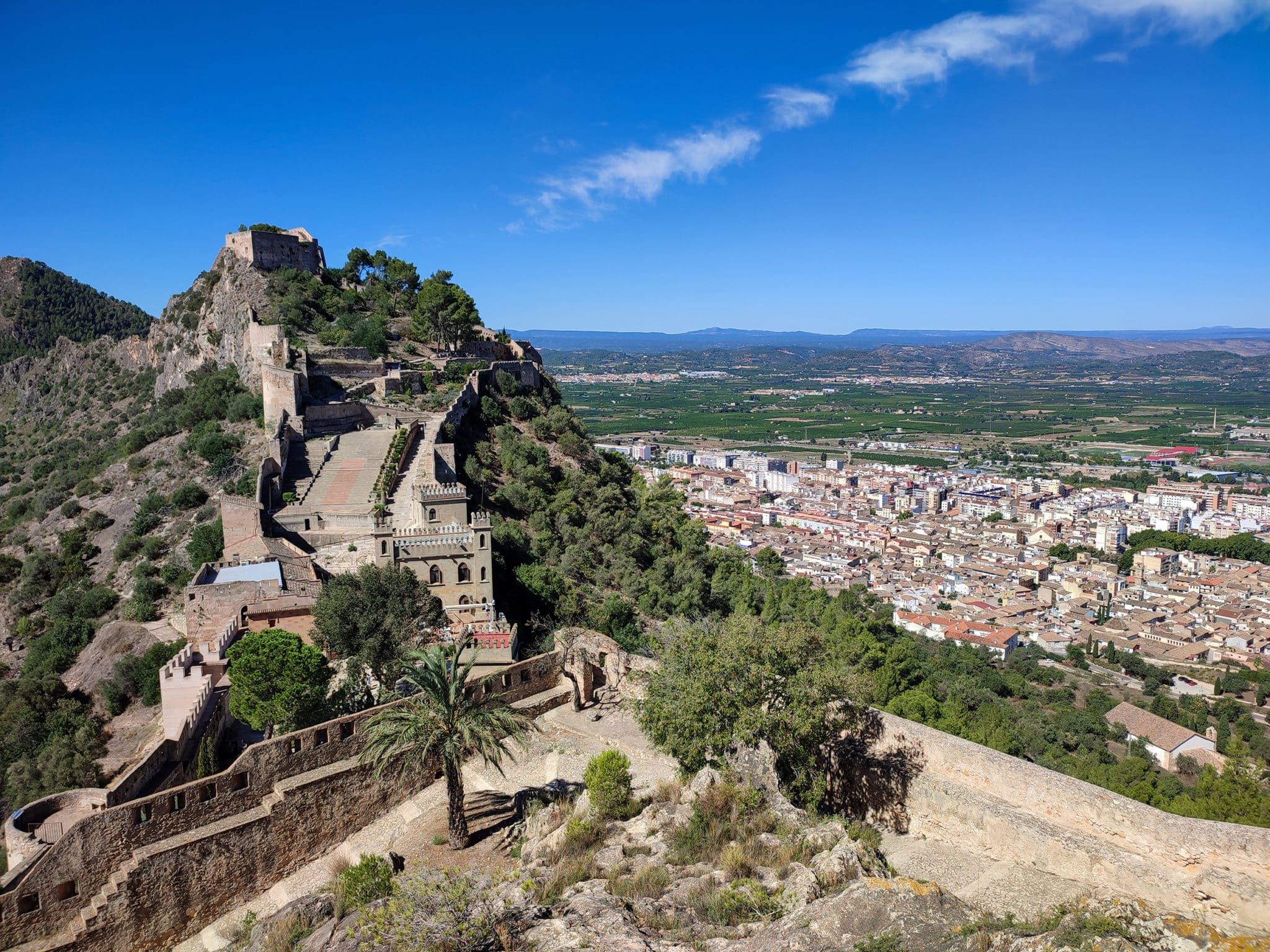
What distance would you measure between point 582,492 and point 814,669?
22.8 metres

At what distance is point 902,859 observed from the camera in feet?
37.3

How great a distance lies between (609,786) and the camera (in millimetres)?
11109

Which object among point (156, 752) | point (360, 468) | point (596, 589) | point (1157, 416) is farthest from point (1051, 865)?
point (1157, 416)

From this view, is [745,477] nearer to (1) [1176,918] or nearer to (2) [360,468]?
(2) [360,468]

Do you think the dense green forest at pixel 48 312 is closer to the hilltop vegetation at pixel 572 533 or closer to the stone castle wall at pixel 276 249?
the stone castle wall at pixel 276 249

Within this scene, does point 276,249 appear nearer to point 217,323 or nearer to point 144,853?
point 217,323

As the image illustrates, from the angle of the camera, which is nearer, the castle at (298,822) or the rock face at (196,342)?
the castle at (298,822)

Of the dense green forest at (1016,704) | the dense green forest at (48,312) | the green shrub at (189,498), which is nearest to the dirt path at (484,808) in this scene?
the dense green forest at (1016,704)

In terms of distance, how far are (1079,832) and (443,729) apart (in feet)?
27.5

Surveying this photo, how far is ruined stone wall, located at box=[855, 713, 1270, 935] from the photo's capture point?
368 inches

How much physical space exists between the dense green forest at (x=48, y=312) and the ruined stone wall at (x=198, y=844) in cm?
8009

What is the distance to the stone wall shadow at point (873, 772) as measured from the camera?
12.3 metres

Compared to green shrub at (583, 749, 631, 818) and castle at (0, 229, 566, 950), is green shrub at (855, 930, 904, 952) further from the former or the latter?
castle at (0, 229, 566, 950)

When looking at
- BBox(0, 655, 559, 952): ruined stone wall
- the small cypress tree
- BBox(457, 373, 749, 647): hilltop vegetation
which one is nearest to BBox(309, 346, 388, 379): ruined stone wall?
BBox(457, 373, 749, 647): hilltop vegetation
